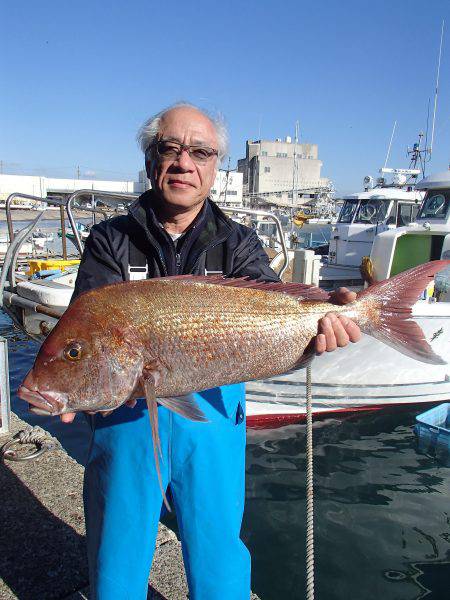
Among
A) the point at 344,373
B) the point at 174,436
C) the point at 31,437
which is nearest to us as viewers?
the point at 174,436

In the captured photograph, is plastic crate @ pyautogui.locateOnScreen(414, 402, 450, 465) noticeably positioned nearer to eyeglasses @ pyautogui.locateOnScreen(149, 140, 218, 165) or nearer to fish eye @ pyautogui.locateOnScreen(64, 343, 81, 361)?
eyeglasses @ pyautogui.locateOnScreen(149, 140, 218, 165)

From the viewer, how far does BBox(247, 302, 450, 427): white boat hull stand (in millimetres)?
6984

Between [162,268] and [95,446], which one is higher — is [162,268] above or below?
above

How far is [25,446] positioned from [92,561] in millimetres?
2457

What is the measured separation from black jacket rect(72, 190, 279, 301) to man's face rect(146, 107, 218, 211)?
12cm

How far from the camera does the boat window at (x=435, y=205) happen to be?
31.4ft

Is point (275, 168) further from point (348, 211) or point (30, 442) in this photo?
point (30, 442)

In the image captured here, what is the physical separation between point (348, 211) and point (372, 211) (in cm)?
72

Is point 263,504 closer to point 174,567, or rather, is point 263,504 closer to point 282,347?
point 174,567

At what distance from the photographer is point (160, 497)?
2.21 m

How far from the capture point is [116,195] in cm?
554

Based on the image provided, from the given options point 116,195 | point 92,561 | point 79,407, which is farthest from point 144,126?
point 116,195

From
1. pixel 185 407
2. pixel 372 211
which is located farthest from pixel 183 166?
pixel 372 211

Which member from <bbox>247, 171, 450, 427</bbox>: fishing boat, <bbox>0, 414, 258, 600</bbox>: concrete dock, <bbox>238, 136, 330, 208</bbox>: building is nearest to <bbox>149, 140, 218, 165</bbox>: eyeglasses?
<bbox>0, 414, 258, 600</bbox>: concrete dock
